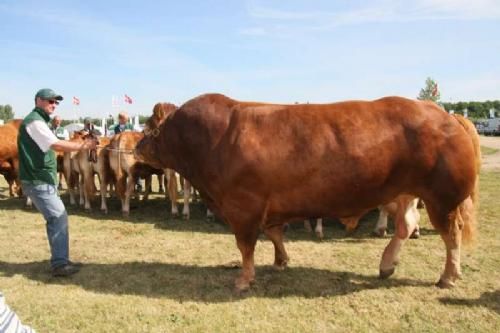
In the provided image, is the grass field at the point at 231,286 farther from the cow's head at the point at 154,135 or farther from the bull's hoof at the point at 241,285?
the cow's head at the point at 154,135

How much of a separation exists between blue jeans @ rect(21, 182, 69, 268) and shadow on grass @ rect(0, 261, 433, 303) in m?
0.31

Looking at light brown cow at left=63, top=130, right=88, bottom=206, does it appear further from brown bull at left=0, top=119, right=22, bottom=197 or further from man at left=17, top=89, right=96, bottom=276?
man at left=17, top=89, right=96, bottom=276

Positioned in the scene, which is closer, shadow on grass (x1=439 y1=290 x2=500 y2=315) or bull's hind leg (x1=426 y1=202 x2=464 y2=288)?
shadow on grass (x1=439 y1=290 x2=500 y2=315)

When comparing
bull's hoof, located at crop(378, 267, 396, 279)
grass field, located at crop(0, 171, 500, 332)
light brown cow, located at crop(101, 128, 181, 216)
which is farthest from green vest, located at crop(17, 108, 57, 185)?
bull's hoof, located at crop(378, 267, 396, 279)

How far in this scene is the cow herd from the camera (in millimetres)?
4676

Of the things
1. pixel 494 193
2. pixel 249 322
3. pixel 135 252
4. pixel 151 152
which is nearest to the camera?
pixel 249 322

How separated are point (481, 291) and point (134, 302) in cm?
378

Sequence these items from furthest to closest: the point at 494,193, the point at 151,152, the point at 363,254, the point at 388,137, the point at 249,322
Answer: the point at 494,193 → the point at 363,254 → the point at 151,152 → the point at 388,137 → the point at 249,322

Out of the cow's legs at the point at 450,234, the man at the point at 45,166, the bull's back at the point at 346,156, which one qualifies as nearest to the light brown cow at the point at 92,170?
the man at the point at 45,166

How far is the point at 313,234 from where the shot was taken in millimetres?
7645

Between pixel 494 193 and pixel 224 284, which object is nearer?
pixel 224 284

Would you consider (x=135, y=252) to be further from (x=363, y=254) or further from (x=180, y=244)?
(x=363, y=254)

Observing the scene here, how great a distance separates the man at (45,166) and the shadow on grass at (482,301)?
4.52 metres

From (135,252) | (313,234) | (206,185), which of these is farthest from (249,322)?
(313,234)
